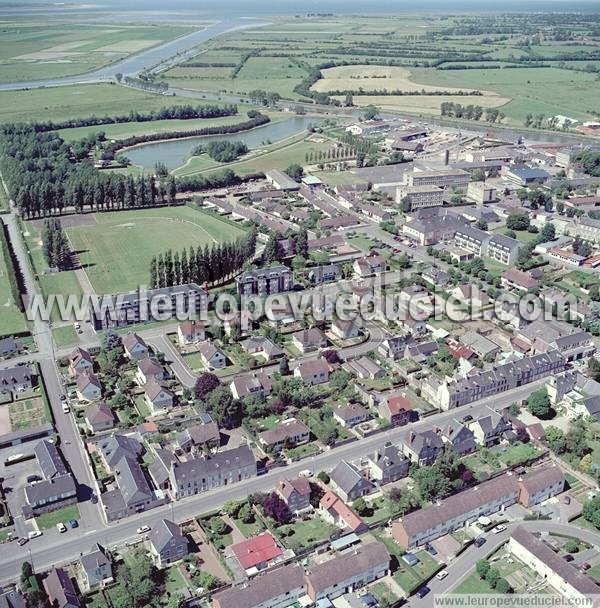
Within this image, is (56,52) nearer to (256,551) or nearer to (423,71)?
(423,71)

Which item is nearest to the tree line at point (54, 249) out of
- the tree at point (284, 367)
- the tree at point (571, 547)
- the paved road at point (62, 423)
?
the paved road at point (62, 423)

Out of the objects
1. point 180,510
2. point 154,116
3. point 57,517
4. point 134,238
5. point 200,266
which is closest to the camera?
point 57,517

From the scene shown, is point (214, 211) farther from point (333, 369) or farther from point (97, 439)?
point (97, 439)

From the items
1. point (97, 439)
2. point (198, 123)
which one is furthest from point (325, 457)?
point (198, 123)

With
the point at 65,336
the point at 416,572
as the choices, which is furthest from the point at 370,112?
the point at 416,572

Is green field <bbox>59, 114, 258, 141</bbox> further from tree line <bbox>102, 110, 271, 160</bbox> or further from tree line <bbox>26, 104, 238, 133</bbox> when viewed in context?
tree line <bbox>102, 110, 271, 160</bbox>

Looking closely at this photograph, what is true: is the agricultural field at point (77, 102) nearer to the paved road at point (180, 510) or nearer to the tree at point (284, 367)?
the tree at point (284, 367)

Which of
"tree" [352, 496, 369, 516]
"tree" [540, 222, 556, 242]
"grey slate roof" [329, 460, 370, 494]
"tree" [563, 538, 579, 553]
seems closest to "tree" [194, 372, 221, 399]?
"grey slate roof" [329, 460, 370, 494]
